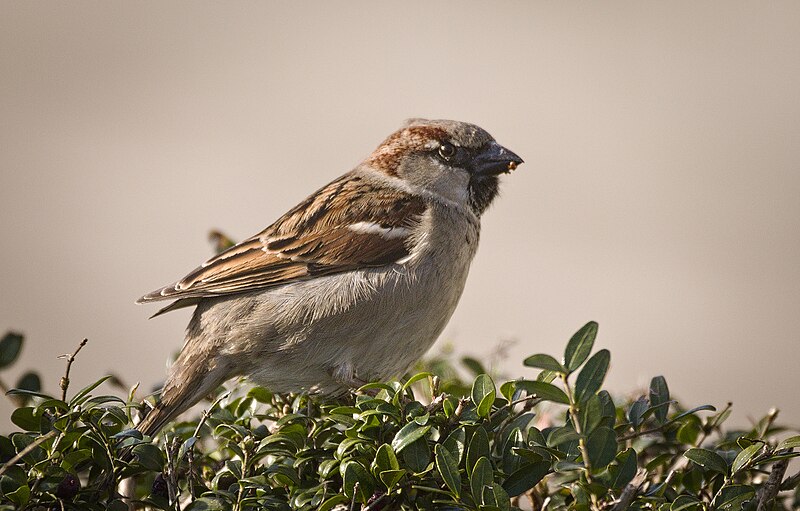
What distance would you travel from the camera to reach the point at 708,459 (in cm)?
112

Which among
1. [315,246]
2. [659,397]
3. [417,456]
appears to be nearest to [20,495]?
[417,456]

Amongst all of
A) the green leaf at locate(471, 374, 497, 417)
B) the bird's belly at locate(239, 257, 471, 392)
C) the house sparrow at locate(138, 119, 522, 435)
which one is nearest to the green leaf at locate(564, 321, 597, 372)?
the green leaf at locate(471, 374, 497, 417)

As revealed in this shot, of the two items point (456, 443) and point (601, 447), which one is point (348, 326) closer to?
point (456, 443)

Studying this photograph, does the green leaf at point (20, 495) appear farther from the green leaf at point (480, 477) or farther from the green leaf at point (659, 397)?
the green leaf at point (659, 397)

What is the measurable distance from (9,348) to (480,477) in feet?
2.83

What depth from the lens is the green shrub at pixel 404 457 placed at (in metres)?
1.03

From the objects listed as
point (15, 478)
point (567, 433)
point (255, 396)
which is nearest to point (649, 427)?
point (567, 433)

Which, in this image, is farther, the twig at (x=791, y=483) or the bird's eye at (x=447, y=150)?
the bird's eye at (x=447, y=150)

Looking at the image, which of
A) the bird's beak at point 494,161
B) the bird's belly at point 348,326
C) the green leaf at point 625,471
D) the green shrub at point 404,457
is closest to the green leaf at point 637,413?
the green shrub at point 404,457

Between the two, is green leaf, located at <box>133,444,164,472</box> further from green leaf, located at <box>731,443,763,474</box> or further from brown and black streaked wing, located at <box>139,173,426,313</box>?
brown and black streaked wing, located at <box>139,173,426,313</box>

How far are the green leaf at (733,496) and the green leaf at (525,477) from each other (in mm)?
221

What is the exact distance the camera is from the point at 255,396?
148 centimetres

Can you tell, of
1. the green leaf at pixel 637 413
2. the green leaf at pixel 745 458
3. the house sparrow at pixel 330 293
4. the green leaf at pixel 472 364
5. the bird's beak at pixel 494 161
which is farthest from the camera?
the bird's beak at pixel 494 161

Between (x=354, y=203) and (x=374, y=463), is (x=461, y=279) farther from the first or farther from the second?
(x=374, y=463)
